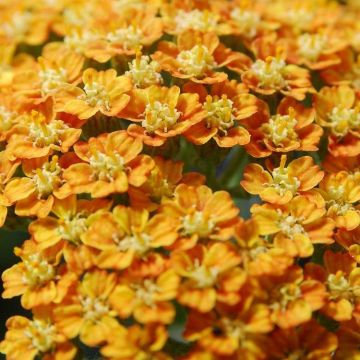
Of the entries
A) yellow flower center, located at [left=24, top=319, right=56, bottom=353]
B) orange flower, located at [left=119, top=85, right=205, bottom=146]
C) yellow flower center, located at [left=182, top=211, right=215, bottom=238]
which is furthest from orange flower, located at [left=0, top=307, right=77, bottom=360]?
orange flower, located at [left=119, top=85, right=205, bottom=146]

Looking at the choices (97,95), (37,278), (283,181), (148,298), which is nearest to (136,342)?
(148,298)

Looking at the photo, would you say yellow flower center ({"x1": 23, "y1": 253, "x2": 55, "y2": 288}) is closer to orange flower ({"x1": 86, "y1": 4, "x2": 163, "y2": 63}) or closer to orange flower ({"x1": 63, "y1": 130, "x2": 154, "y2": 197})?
orange flower ({"x1": 63, "y1": 130, "x2": 154, "y2": 197})

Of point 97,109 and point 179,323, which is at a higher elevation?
point 97,109

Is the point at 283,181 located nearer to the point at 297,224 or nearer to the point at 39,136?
the point at 297,224

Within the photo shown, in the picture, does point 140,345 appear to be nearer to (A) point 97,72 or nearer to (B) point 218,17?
(A) point 97,72

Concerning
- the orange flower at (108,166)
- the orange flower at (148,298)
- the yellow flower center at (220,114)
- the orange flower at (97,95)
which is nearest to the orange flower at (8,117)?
the orange flower at (97,95)

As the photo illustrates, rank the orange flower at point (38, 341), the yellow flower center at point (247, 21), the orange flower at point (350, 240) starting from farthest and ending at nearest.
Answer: the yellow flower center at point (247, 21)
the orange flower at point (350, 240)
the orange flower at point (38, 341)

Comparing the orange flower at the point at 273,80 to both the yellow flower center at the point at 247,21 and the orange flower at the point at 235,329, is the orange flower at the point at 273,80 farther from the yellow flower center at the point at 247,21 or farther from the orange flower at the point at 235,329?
the orange flower at the point at 235,329

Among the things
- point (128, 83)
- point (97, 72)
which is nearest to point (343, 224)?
point (128, 83)

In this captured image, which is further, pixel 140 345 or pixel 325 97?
pixel 325 97
